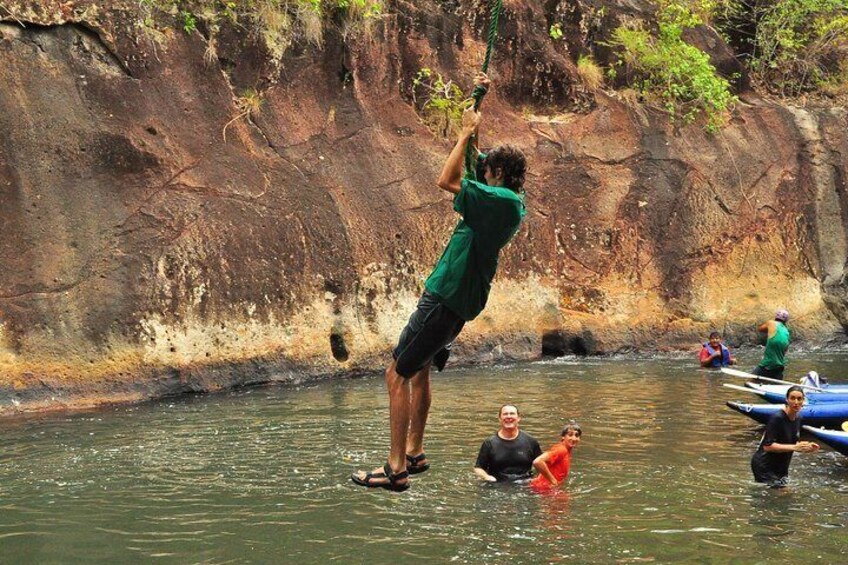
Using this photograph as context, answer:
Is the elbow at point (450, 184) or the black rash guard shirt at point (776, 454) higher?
the elbow at point (450, 184)

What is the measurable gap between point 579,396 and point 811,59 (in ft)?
52.5

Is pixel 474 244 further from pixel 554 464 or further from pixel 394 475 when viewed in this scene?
pixel 554 464

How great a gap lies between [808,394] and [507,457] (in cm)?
549

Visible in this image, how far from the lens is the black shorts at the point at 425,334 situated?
6.90 m

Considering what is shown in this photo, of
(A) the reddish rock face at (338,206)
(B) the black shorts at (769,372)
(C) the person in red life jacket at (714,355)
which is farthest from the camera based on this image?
(C) the person in red life jacket at (714,355)

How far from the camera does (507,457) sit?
11.9 meters

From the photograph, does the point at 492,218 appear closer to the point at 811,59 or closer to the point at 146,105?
the point at 146,105

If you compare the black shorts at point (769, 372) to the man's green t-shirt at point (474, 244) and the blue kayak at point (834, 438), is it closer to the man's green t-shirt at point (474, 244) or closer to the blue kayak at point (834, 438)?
the blue kayak at point (834, 438)

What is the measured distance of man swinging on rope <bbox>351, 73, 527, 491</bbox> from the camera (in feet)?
22.2

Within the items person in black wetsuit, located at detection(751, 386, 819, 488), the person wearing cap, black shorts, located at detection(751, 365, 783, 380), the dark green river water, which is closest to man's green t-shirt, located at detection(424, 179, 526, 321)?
the dark green river water

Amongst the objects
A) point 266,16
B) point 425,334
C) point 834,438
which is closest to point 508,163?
point 425,334

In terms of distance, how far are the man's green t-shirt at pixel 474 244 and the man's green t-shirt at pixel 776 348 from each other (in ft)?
35.9

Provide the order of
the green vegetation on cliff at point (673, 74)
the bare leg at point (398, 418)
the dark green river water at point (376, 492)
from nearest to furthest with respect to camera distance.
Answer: the bare leg at point (398, 418), the dark green river water at point (376, 492), the green vegetation on cliff at point (673, 74)

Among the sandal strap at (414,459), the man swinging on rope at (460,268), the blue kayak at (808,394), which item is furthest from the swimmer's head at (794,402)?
the man swinging on rope at (460,268)
